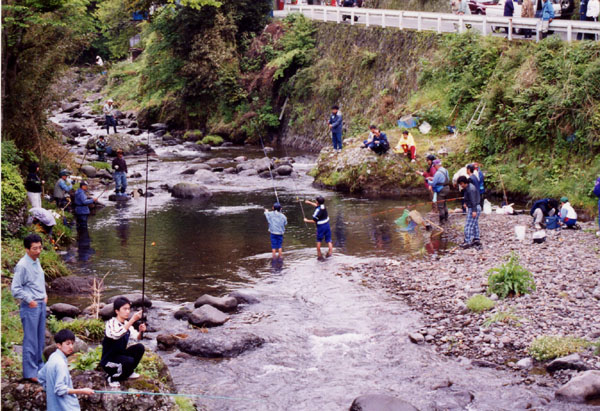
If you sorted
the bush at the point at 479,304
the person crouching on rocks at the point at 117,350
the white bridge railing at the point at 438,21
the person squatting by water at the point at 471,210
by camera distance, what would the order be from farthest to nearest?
the white bridge railing at the point at 438,21
the person squatting by water at the point at 471,210
the bush at the point at 479,304
the person crouching on rocks at the point at 117,350

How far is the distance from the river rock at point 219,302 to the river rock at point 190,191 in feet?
38.8

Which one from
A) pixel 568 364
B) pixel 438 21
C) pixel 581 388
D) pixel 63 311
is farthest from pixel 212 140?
pixel 581 388

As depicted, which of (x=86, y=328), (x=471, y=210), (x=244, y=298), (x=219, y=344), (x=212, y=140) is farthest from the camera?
(x=212, y=140)

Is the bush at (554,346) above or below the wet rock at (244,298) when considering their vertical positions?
above

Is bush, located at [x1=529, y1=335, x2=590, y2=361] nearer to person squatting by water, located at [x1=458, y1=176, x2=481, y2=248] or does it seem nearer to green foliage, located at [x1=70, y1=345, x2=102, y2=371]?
person squatting by water, located at [x1=458, y1=176, x2=481, y2=248]

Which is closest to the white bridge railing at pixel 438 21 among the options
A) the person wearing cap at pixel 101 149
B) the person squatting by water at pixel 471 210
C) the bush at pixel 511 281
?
the person squatting by water at pixel 471 210

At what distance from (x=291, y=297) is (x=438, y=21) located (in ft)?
62.4

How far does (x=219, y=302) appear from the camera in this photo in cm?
1448

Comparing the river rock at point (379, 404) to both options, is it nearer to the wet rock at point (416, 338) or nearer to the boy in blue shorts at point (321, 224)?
the wet rock at point (416, 338)

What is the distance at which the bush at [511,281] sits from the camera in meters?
13.5

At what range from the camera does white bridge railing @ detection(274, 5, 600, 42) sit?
968 inches

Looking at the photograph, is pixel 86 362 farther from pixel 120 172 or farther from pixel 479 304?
pixel 120 172

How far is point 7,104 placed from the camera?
20.5 metres

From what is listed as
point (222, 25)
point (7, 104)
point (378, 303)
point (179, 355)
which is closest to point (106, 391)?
point (179, 355)
